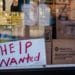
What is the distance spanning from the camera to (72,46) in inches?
241

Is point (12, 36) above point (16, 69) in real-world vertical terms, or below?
above

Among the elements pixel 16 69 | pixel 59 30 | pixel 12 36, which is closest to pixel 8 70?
pixel 16 69

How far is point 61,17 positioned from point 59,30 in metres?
0.23

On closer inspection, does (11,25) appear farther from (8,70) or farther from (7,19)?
(8,70)

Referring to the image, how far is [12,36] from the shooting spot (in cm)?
602

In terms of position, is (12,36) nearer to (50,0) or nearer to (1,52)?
(1,52)

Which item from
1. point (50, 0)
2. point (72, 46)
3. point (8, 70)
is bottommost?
point (8, 70)

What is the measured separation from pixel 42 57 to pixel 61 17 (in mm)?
762

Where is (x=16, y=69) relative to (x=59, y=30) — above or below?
below

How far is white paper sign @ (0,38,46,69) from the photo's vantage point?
6062 mm

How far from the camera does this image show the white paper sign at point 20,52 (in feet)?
19.9

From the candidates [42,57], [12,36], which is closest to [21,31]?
[12,36]

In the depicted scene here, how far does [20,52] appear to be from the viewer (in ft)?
19.9

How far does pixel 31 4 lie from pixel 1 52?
3.17 feet
